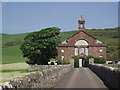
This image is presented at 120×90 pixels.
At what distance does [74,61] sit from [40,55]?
10.4m

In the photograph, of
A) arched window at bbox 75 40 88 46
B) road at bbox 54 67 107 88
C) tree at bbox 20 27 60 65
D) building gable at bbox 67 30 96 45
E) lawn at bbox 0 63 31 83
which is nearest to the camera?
road at bbox 54 67 107 88

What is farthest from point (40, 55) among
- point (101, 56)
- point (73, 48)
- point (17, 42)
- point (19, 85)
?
point (17, 42)

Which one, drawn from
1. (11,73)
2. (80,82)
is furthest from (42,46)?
(80,82)

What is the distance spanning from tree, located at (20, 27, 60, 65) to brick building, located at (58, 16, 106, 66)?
6.93m

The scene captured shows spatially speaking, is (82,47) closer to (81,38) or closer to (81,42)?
(81,42)

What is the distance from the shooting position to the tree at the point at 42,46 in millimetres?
72312

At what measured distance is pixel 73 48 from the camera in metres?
83.8

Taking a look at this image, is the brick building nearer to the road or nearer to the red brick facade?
the red brick facade

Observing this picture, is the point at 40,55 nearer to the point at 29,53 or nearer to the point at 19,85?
the point at 29,53

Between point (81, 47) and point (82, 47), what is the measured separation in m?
0.31

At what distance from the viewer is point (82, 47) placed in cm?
8400

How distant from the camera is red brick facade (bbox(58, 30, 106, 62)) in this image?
8250cm

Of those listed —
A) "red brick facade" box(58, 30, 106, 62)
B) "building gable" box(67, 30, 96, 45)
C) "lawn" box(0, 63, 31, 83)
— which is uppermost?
"building gable" box(67, 30, 96, 45)

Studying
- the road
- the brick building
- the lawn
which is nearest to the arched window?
the brick building
